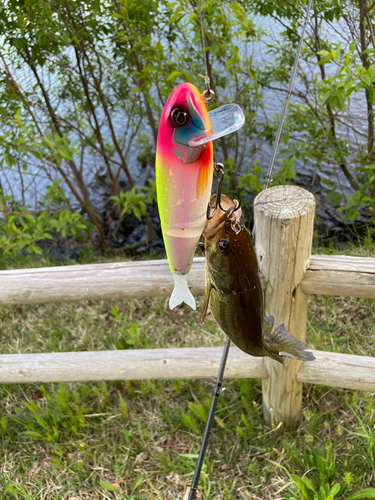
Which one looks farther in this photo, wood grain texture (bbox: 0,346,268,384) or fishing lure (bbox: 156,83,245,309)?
wood grain texture (bbox: 0,346,268,384)

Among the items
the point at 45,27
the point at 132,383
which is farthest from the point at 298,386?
the point at 45,27

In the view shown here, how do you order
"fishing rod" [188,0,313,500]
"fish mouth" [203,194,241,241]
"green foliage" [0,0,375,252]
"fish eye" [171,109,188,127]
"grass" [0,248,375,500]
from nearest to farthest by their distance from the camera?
"fish eye" [171,109,188,127], "fish mouth" [203,194,241,241], "fishing rod" [188,0,313,500], "grass" [0,248,375,500], "green foliage" [0,0,375,252]

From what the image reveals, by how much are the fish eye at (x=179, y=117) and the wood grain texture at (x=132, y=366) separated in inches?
58.1

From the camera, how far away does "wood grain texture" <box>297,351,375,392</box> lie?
176cm

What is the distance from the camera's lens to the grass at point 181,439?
1.84m

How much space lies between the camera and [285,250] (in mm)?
1500

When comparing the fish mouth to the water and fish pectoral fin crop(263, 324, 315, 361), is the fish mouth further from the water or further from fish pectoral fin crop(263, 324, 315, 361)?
the water

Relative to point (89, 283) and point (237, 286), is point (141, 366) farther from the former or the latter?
point (237, 286)

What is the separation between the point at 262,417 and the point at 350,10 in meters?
2.59

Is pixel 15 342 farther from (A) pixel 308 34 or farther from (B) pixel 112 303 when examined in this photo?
(A) pixel 308 34

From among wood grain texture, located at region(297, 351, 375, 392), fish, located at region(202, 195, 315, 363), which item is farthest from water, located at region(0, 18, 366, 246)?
fish, located at region(202, 195, 315, 363)

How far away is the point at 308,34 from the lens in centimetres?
288

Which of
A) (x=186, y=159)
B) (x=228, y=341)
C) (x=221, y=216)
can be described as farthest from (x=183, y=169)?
(x=228, y=341)

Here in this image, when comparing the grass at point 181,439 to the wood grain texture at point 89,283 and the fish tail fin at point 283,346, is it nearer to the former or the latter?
the wood grain texture at point 89,283
